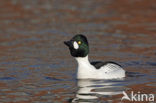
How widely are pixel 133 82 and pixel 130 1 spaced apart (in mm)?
14923

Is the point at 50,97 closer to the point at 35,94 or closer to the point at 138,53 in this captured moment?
the point at 35,94

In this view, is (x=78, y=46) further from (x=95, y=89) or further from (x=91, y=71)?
(x=95, y=89)

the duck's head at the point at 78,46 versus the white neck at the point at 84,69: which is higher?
the duck's head at the point at 78,46

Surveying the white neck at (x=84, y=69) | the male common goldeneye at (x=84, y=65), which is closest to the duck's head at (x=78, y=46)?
the male common goldeneye at (x=84, y=65)

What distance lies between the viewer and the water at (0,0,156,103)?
1281 cm

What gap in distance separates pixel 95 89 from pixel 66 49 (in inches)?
233

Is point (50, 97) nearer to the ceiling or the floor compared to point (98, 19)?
nearer to the floor

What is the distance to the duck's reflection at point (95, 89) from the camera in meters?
11.9

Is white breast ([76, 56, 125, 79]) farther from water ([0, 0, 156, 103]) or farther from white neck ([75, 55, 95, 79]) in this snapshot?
water ([0, 0, 156, 103])

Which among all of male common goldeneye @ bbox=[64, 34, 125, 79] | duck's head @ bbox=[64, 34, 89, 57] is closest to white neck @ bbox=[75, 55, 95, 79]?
male common goldeneye @ bbox=[64, 34, 125, 79]

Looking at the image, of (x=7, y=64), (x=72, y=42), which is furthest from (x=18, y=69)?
(x=72, y=42)

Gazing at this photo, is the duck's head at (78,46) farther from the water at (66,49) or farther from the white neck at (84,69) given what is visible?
the water at (66,49)

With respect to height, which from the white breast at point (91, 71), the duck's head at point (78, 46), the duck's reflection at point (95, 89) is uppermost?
the duck's head at point (78, 46)

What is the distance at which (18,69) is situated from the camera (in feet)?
51.5
